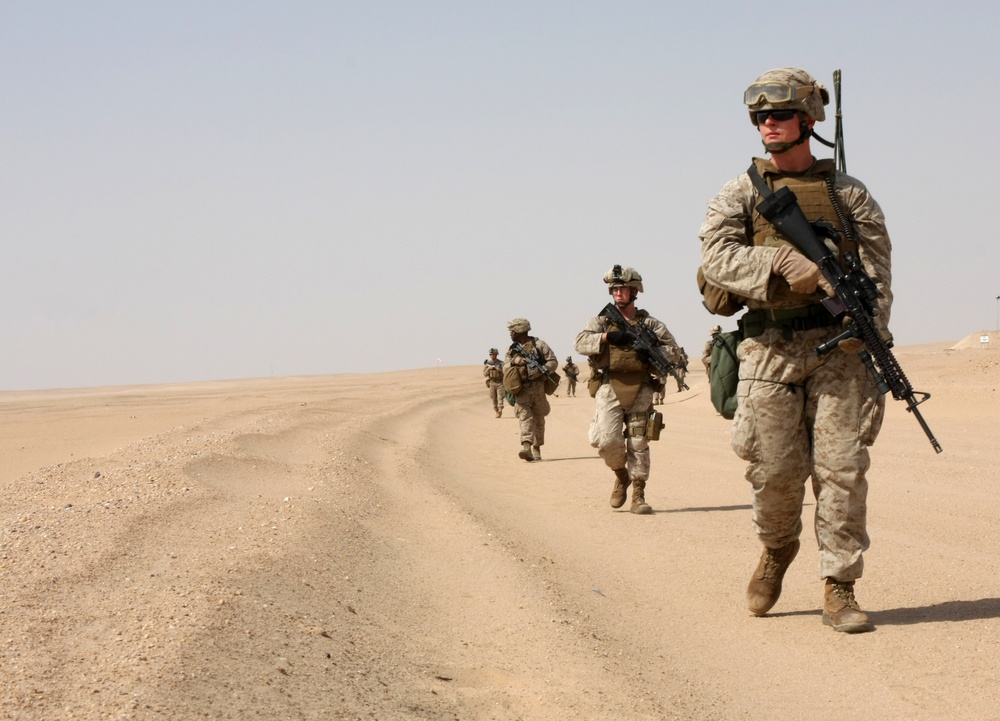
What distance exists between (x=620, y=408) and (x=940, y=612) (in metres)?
4.78

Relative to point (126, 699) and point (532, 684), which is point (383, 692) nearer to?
point (532, 684)

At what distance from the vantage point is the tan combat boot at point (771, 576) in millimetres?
5684

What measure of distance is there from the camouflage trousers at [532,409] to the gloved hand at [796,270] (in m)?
11.3

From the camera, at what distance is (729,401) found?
5730 millimetres

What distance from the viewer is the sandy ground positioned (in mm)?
4117

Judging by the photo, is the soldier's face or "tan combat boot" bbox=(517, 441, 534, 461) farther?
"tan combat boot" bbox=(517, 441, 534, 461)

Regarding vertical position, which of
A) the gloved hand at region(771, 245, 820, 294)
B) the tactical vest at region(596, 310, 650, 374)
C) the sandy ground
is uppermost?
the gloved hand at region(771, 245, 820, 294)

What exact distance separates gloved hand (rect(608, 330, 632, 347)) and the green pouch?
435 centimetres

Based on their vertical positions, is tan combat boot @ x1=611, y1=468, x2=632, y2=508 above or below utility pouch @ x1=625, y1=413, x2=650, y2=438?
below

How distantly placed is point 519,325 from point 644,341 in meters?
7.00

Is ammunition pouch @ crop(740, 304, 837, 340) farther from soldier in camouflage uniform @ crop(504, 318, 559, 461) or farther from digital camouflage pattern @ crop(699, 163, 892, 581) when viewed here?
soldier in camouflage uniform @ crop(504, 318, 559, 461)

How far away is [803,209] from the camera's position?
5.45m

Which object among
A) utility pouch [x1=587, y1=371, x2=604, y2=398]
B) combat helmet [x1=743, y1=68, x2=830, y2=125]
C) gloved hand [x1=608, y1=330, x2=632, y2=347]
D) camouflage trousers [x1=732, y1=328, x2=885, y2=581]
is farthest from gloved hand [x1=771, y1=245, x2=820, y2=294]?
utility pouch [x1=587, y1=371, x2=604, y2=398]

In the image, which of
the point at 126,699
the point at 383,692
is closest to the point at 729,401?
the point at 383,692
